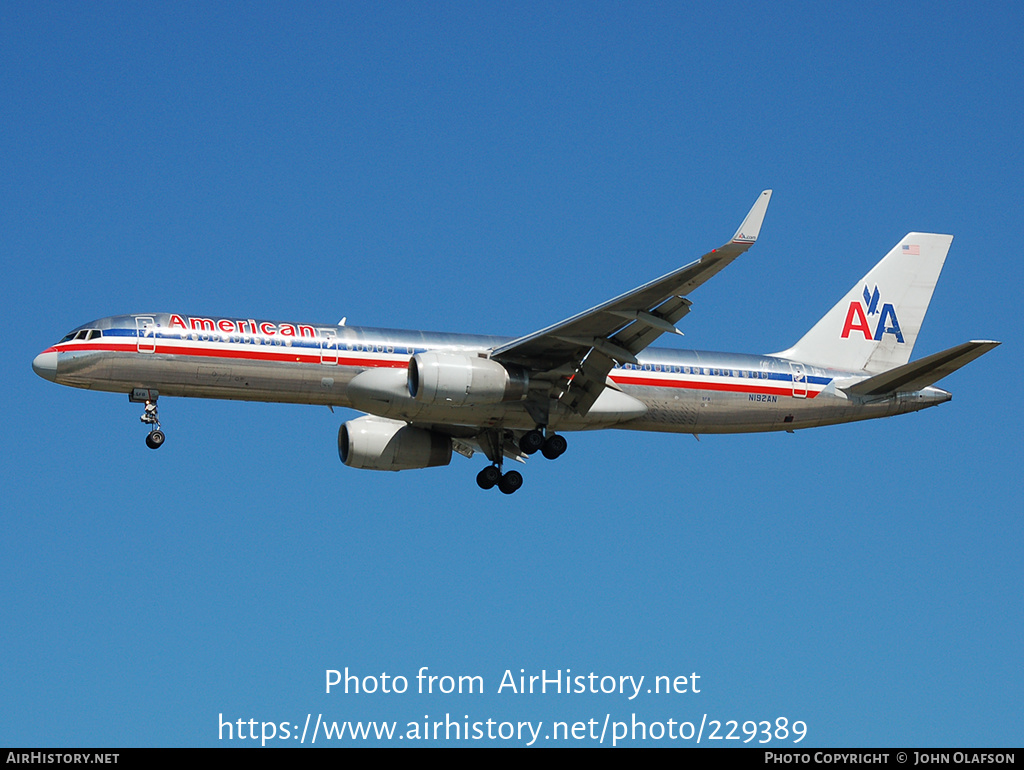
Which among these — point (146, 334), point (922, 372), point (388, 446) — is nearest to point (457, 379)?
point (388, 446)

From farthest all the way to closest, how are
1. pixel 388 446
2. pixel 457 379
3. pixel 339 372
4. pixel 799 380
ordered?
pixel 388 446
pixel 799 380
pixel 339 372
pixel 457 379

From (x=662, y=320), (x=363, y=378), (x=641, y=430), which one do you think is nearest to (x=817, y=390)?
(x=641, y=430)

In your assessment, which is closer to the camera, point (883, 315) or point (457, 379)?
point (457, 379)

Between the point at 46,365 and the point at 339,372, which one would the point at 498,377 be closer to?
the point at 339,372

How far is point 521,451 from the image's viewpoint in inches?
1583

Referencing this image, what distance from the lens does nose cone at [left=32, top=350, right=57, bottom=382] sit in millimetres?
36031

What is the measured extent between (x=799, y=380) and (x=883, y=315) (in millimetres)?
5191

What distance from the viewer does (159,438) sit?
36.6 metres

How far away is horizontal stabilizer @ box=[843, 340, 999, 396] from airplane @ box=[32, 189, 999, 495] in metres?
0.05

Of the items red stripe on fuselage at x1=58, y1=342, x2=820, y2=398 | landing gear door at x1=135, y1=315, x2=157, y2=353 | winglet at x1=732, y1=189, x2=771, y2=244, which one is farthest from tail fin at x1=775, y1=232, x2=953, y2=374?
landing gear door at x1=135, y1=315, x2=157, y2=353

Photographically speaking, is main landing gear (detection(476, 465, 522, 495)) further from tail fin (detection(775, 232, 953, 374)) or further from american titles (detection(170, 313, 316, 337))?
tail fin (detection(775, 232, 953, 374))

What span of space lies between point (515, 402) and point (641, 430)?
4422 millimetres

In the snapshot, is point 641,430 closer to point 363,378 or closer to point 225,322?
point 363,378

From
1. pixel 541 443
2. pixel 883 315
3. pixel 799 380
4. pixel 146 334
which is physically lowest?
pixel 541 443
